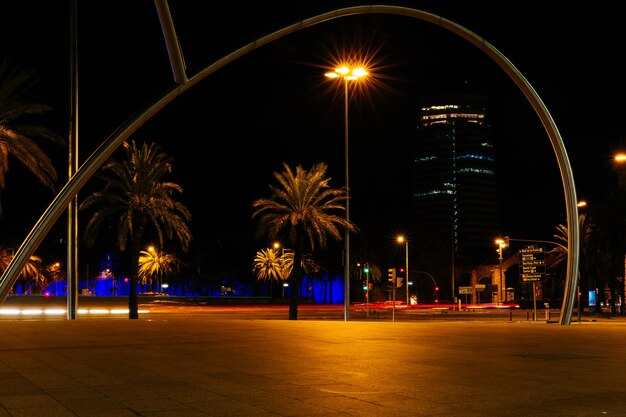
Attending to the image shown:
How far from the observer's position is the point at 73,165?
101 ft

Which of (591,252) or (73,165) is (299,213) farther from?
(591,252)

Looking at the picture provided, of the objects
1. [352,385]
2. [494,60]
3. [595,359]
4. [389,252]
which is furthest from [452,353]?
[389,252]

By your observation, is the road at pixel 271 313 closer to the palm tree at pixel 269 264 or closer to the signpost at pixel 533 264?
the signpost at pixel 533 264

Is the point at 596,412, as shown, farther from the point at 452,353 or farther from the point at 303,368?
the point at 452,353

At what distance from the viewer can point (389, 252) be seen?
116 m

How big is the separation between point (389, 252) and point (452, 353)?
10195cm

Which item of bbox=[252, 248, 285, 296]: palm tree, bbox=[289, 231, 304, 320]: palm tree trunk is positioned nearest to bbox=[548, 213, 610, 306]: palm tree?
bbox=[289, 231, 304, 320]: palm tree trunk

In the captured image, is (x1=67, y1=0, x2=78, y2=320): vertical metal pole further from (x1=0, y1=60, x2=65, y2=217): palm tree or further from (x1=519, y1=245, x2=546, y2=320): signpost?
(x1=519, y1=245, x2=546, y2=320): signpost

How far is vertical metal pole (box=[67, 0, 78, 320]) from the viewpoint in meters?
30.7

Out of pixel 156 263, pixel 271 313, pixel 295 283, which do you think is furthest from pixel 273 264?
pixel 295 283

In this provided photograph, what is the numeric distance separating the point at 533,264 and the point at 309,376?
29534 millimetres

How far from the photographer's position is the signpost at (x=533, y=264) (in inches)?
1516

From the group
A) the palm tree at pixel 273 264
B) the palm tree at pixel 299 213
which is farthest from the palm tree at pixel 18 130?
the palm tree at pixel 273 264

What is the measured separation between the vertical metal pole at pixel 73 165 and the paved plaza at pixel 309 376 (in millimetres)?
12124
